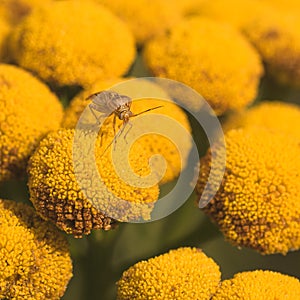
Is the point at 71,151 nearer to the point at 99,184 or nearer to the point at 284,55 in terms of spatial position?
the point at 99,184

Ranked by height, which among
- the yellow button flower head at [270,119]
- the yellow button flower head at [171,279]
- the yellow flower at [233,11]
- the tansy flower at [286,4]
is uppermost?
the yellow flower at [233,11]

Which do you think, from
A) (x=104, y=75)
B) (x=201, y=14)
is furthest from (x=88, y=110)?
(x=201, y=14)

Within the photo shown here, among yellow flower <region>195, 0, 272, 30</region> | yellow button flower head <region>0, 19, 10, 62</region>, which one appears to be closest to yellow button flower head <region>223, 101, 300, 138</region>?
yellow flower <region>195, 0, 272, 30</region>

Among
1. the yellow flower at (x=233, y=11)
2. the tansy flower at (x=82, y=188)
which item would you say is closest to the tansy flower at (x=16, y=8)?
the yellow flower at (x=233, y=11)

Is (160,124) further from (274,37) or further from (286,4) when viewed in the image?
(286,4)

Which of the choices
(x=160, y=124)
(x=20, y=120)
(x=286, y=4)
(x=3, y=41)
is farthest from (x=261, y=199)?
(x=286, y=4)

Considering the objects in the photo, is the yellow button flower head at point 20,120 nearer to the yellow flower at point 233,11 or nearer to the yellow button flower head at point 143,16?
the yellow button flower head at point 143,16
